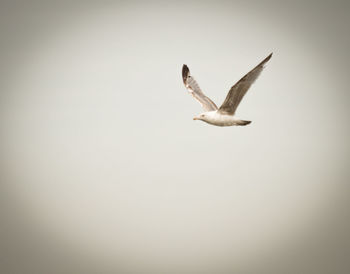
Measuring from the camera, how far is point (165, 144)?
3889mm

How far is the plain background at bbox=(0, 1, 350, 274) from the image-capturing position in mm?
3779

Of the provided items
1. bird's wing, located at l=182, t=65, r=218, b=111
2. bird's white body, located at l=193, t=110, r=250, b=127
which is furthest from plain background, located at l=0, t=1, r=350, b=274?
bird's white body, located at l=193, t=110, r=250, b=127

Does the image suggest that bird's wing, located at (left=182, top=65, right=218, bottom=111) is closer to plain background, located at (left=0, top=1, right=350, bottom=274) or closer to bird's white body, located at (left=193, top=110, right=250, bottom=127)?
bird's white body, located at (left=193, top=110, right=250, bottom=127)

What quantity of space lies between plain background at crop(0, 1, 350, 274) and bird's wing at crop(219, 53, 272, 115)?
179 cm

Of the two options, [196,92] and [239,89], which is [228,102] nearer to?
[239,89]

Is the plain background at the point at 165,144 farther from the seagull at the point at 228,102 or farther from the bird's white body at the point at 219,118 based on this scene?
the bird's white body at the point at 219,118

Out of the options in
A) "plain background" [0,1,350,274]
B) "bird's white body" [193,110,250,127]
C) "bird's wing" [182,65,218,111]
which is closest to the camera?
"bird's white body" [193,110,250,127]

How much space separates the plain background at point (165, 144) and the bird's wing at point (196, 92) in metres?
1.50

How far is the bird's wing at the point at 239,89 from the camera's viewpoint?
179 cm

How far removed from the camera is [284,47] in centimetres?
374

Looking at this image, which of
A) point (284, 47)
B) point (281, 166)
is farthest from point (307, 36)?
point (281, 166)

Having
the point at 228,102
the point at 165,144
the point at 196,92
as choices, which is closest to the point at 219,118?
the point at 228,102

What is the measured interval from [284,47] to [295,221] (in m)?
1.80

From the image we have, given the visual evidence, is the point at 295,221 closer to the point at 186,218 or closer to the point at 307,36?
the point at 186,218
